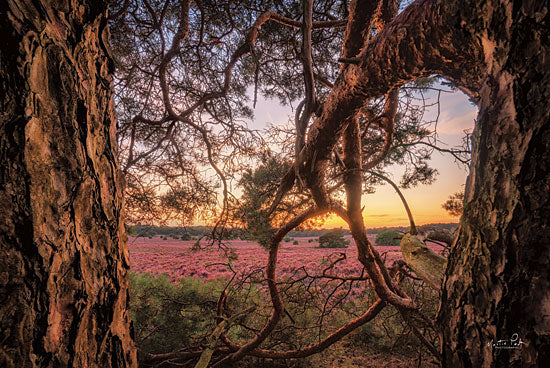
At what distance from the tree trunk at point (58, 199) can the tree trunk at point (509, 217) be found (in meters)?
0.91

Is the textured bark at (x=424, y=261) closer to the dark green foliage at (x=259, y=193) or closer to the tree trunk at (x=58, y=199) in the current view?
the tree trunk at (x=58, y=199)

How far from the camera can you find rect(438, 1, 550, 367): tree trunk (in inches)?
18.1

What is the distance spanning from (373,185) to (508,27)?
9.88ft

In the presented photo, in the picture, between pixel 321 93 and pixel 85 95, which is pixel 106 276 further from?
pixel 321 93

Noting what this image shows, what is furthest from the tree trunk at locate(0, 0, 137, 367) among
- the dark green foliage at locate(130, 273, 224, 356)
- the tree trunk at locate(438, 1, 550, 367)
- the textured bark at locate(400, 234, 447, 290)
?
the dark green foliage at locate(130, 273, 224, 356)

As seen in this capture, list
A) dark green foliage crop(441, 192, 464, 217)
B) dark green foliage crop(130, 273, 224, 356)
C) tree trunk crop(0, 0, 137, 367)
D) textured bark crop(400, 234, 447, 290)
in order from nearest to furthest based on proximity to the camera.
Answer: tree trunk crop(0, 0, 137, 367) → textured bark crop(400, 234, 447, 290) → dark green foliage crop(441, 192, 464, 217) → dark green foliage crop(130, 273, 224, 356)

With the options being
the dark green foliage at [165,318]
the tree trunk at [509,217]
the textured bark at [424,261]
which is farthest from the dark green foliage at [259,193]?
the tree trunk at [509,217]

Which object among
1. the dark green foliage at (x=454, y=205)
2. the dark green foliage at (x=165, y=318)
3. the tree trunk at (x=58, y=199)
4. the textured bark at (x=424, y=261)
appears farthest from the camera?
the dark green foliage at (x=165, y=318)

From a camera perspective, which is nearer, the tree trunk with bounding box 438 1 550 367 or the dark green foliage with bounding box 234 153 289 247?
the tree trunk with bounding box 438 1 550 367

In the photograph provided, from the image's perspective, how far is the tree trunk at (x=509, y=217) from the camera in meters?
0.46
